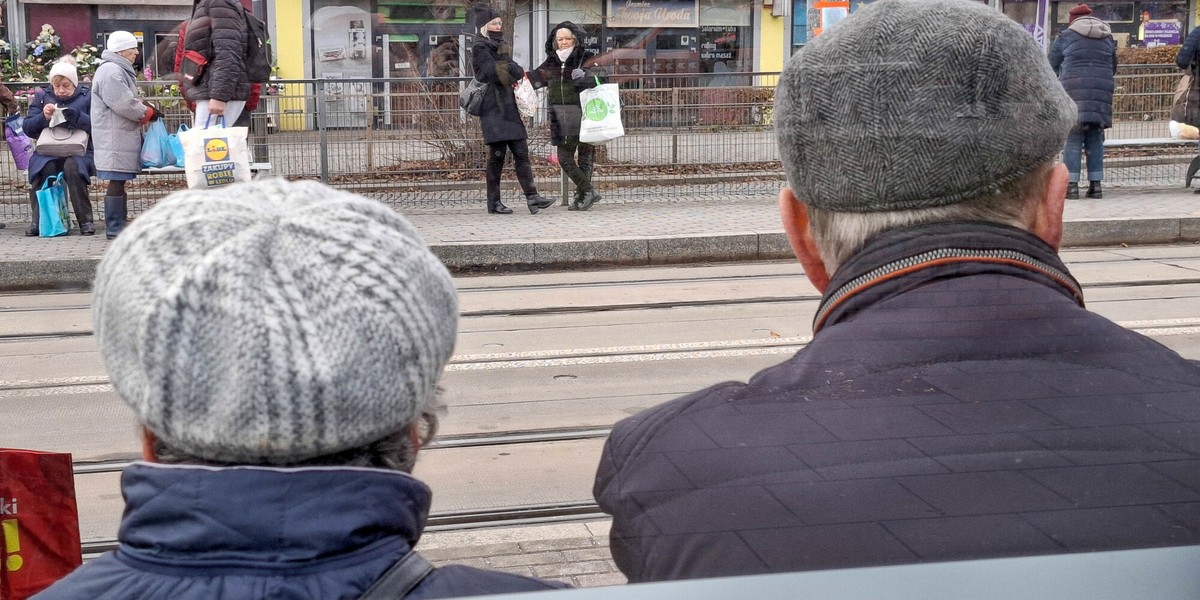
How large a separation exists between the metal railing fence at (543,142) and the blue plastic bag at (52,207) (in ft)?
0.35

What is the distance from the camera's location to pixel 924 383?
1354 mm

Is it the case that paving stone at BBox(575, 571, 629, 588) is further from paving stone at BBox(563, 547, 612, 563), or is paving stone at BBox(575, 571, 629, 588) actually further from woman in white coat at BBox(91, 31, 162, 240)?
woman in white coat at BBox(91, 31, 162, 240)

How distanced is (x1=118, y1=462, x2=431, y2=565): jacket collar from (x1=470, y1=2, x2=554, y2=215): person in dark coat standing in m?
7.39

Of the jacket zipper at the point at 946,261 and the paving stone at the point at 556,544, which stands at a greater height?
the jacket zipper at the point at 946,261

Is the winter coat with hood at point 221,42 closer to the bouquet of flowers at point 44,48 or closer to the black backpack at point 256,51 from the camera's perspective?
the black backpack at point 256,51

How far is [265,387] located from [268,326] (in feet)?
0.18

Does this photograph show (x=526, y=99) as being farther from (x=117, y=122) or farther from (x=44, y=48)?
(x=44, y=48)

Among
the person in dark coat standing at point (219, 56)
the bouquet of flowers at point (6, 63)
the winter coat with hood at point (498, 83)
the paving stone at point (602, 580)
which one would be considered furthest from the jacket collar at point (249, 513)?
the bouquet of flowers at point (6, 63)

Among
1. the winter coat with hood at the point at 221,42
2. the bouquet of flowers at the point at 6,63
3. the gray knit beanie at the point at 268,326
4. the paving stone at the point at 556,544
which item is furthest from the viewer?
the bouquet of flowers at the point at 6,63

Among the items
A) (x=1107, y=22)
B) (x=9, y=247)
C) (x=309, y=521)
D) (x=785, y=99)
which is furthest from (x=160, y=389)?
(x=9, y=247)

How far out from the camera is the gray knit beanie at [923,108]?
4.56ft

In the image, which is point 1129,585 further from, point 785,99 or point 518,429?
point 518,429

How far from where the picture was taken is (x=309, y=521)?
1.16m

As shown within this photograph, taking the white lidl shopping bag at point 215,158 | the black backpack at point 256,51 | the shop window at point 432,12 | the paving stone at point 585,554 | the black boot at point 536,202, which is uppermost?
A: the shop window at point 432,12
